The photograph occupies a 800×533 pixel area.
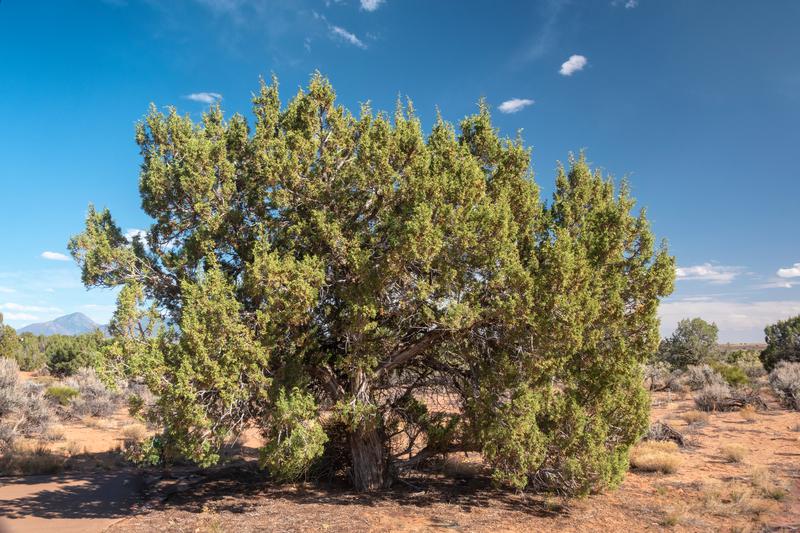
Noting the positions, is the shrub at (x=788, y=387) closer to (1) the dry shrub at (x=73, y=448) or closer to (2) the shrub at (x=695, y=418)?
(2) the shrub at (x=695, y=418)

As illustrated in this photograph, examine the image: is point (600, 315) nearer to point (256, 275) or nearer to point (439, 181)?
point (439, 181)

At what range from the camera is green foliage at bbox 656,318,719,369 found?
36.0 metres

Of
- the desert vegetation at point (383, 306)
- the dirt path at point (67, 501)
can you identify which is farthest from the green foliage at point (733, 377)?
the dirt path at point (67, 501)

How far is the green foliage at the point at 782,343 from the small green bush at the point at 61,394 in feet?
134

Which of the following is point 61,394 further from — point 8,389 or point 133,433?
point 133,433

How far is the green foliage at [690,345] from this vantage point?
3600 cm

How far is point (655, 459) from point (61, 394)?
25.9 m

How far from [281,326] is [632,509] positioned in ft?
27.4

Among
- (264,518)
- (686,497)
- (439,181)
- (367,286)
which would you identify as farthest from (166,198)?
(686,497)

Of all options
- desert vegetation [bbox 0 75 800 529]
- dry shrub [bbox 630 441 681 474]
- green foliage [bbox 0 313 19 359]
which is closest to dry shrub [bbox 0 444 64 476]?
desert vegetation [bbox 0 75 800 529]

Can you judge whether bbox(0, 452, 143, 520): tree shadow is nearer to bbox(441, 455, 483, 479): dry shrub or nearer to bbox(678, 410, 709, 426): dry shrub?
bbox(441, 455, 483, 479): dry shrub

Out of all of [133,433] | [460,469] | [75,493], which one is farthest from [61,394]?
[460,469]

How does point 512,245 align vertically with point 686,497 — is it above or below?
above

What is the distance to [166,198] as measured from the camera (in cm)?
1029
